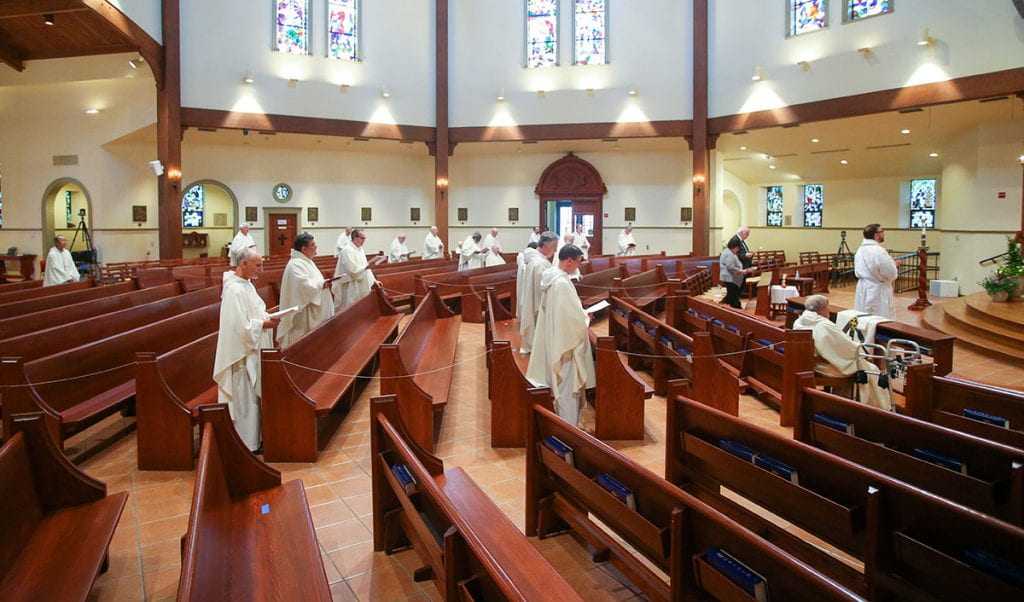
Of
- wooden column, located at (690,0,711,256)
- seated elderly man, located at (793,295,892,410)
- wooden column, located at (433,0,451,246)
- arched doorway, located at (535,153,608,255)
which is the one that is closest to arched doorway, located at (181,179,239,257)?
wooden column, located at (433,0,451,246)

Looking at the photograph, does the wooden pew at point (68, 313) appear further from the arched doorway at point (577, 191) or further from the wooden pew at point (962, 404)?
the arched doorway at point (577, 191)

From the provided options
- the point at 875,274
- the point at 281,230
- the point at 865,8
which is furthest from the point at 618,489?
the point at 281,230

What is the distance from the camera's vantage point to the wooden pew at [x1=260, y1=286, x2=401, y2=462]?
4.73 meters

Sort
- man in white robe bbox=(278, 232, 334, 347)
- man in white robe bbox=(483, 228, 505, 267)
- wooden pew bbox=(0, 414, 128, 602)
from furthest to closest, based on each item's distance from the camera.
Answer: man in white robe bbox=(483, 228, 505, 267) < man in white robe bbox=(278, 232, 334, 347) < wooden pew bbox=(0, 414, 128, 602)

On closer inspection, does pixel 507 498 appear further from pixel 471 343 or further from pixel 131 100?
pixel 131 100

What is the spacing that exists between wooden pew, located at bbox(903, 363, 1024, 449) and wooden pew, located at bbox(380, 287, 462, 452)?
10.4 ft

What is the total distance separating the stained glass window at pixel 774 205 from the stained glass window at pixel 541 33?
35.2ft

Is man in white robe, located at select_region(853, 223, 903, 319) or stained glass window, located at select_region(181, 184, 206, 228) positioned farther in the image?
stained glass window, located at select_region(181, 184, 206, 228)

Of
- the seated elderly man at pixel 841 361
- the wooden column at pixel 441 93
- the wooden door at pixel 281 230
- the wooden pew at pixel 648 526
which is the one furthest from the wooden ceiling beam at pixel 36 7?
the seated elderly man at pixel 841 361

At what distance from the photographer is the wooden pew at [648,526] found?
194cm

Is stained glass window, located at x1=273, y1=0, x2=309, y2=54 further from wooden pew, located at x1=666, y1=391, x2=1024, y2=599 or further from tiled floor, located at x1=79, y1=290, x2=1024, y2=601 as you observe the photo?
wooden pew, located at x1=666, y1=391, x2=1024, y2=599

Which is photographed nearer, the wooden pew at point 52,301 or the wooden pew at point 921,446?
the wooden pew at point 921,446

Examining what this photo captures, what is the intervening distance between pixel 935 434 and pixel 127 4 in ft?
52.9

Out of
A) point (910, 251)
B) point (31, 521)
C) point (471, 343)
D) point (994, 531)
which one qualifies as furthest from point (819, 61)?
point (31, 521)
